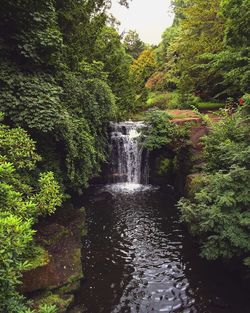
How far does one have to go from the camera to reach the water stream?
6.46m

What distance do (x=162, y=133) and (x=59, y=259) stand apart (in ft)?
29.7

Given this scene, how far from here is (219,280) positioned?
7125 millimetres

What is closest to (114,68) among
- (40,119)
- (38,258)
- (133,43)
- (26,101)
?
(26,101)

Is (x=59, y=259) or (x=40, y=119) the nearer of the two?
(x=40, y=119)

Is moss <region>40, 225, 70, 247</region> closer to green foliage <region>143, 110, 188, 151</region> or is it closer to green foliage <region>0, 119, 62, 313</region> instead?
green foliage <region>0, 119, 62, 313</region>

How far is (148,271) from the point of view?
7707mm

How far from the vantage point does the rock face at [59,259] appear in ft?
20.1

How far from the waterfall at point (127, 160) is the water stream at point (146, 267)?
295 centimetres

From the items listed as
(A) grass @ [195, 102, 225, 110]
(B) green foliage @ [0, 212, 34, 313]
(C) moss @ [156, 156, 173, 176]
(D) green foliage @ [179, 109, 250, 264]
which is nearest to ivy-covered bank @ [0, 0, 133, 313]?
(B) green foliage @ [0, 212, 34, 313]

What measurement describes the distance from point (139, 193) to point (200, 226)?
6974mm

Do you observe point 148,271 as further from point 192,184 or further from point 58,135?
point 58,135

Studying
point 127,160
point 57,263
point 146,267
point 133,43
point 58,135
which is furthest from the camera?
point 133,43

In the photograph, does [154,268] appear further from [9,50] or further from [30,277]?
[9,50]

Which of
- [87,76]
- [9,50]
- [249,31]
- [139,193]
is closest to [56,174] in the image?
[9,50]
